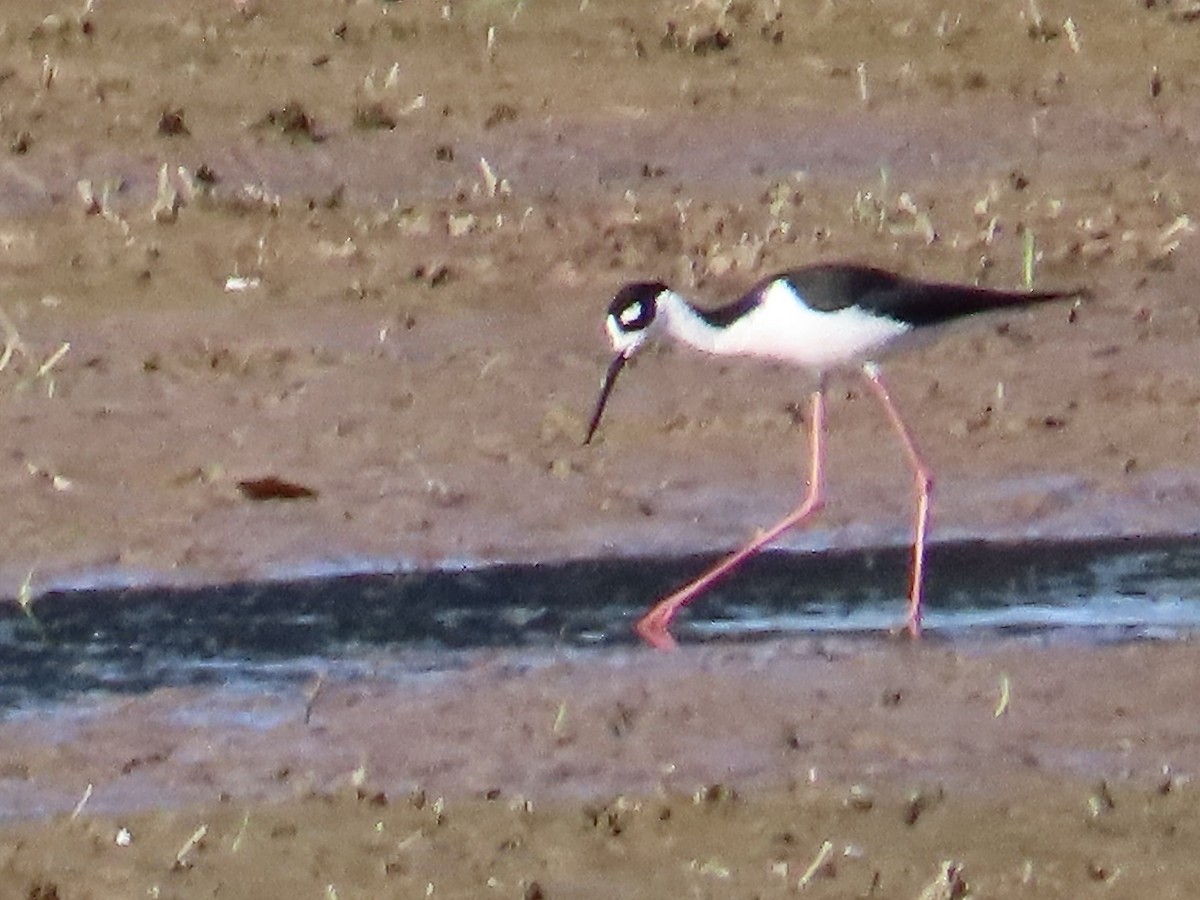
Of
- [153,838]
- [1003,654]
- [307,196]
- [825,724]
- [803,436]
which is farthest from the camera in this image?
[307,196]

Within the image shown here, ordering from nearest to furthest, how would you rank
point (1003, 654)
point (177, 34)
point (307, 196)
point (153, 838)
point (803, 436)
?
point (153, 838), point (1003, 654), point (803, 436), point (307, 196), point (177, 34)

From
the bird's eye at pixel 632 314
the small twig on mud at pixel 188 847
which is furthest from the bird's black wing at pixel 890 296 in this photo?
the small twig on mud at pixel 188 847

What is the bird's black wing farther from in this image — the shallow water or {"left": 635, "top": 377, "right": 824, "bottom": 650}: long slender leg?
the shallow water

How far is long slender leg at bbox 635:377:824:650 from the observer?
23.5ft

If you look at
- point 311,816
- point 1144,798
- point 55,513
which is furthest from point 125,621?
point 1144,798

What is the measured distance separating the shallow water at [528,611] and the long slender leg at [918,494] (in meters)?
0.05

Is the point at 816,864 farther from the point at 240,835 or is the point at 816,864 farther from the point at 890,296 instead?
the point at 890,296

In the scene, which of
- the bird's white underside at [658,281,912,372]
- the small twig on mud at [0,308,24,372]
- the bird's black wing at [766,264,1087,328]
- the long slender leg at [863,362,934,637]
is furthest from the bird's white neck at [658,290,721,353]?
the small twig on mud at [0,308,24,372]

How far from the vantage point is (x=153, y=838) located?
579 cm

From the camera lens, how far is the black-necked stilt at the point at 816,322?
7.79m

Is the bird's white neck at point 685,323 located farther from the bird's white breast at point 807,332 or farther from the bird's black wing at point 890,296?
the bird's black wing at point 890,296

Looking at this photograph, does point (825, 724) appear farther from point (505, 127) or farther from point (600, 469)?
point (505, 127)

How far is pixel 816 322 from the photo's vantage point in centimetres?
782

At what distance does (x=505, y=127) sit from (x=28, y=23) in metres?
1.95
